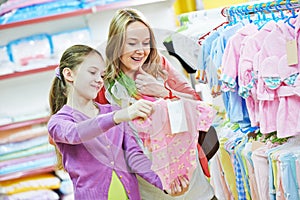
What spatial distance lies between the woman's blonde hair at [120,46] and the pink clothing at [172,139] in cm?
13

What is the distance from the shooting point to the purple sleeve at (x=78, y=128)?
2131mm

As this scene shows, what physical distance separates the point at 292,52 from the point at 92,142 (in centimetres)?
76

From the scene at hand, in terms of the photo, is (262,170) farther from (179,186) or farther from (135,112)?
(135,112)

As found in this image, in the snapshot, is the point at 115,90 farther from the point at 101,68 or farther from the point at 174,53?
the point at 174,53

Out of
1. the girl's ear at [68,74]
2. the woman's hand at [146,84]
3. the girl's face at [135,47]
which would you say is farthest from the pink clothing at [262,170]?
the girl's ear at [68,74]

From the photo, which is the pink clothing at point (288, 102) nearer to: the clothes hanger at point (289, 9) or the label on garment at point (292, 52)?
the label on garment at point (292, 52)

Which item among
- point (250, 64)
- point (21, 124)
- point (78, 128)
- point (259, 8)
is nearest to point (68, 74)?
point (78, 128)

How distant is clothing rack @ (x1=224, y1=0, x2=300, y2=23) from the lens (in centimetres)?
225

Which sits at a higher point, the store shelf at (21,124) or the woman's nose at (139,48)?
the woman's nose at (139,48)

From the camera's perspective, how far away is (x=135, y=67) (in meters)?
2.14

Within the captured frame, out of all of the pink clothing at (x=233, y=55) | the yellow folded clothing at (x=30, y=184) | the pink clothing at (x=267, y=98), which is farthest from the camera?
the yellow folded clothing at (x=30, y=184)

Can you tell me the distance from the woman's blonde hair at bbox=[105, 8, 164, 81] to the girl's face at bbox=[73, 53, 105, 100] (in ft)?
0.10

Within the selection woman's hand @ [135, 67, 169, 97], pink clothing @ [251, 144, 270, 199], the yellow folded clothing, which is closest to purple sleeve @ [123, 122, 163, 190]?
woman's hand @ [135, 67, 169, 97]

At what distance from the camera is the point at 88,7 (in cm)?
406
